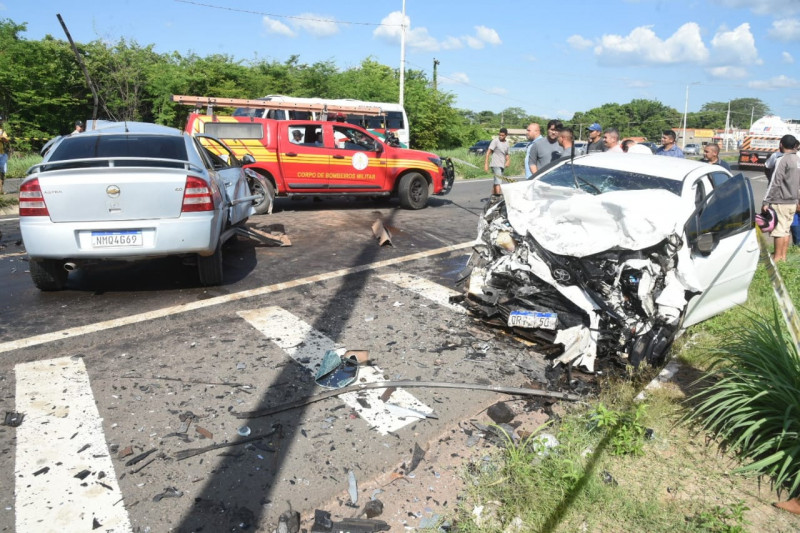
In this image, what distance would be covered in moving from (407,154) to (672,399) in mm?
9323

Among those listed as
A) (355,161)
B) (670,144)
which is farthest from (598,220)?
(355,161)

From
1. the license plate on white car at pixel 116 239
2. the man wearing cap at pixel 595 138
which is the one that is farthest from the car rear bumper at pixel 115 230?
the man wearing cap at pixel 595 138

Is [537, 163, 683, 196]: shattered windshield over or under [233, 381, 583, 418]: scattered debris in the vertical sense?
over

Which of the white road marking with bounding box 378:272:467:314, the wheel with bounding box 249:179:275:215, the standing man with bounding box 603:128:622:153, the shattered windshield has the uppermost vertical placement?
the standing man with bounding box 603:128:622:153

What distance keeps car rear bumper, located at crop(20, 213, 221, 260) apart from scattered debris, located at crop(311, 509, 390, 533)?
365cm

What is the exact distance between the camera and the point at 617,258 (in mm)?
4543

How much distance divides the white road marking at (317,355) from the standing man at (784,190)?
6.60m

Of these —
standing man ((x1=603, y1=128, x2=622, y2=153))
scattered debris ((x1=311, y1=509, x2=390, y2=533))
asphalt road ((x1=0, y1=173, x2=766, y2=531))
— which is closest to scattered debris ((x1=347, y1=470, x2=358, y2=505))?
asphalt road ((x1=0, y1=173, x2=766, y2=531))

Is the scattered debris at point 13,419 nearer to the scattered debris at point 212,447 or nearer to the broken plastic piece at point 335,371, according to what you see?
the scattered debris at point 212,447

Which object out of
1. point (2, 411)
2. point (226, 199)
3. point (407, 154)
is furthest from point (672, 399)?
point (407, 154)

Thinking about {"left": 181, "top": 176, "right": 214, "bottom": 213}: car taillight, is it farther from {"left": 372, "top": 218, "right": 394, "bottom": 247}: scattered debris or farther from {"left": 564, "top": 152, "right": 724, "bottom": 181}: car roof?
{"left": 564, "top": 152, "right": 724, "bottom": 181}: car roof

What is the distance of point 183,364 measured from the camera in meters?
4.43

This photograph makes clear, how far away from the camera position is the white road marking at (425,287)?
6.12 m

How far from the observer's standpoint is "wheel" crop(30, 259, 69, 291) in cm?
587
